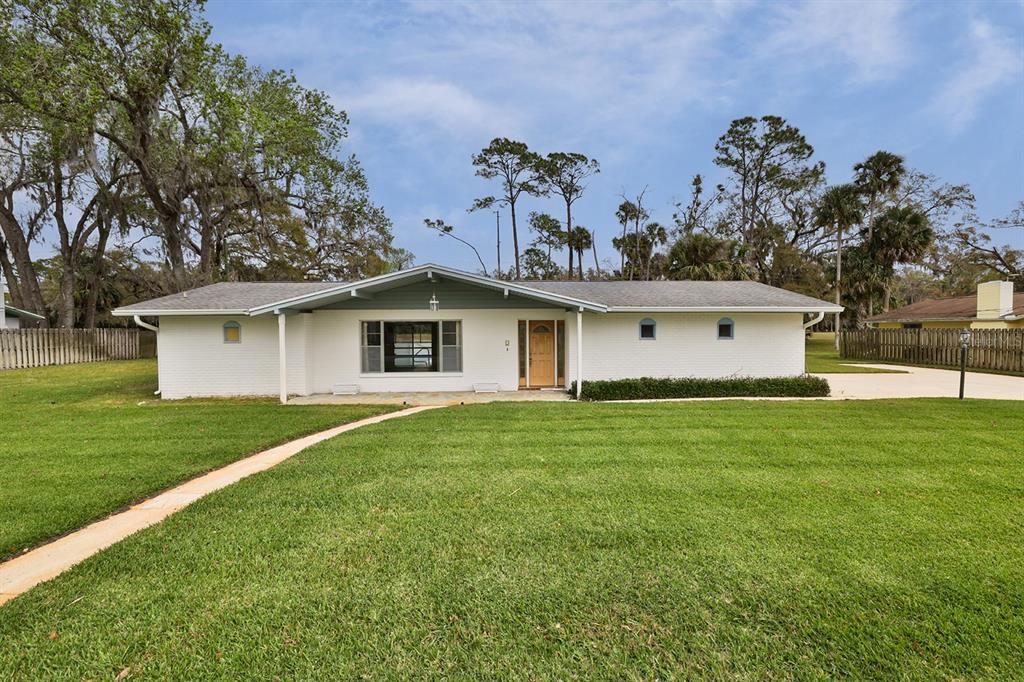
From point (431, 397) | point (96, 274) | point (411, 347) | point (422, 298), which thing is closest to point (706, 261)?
point (422, 298)

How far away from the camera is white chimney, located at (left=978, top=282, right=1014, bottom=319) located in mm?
18656

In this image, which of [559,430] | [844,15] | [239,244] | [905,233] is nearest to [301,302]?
[559,430]

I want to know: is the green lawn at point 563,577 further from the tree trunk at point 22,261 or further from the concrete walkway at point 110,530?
the tree trunk at point 22,261

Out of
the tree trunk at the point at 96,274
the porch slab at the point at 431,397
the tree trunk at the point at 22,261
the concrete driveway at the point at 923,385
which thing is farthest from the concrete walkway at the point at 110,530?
the tree trunk at the point at 96,274

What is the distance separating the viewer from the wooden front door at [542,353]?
12570mm

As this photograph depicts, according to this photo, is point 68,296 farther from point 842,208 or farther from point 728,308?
point 842,208

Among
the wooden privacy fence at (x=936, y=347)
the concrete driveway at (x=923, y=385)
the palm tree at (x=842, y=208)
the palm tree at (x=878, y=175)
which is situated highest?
the palm tree at (x=878, y=175)

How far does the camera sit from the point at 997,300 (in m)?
18.8

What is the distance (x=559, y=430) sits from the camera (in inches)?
291

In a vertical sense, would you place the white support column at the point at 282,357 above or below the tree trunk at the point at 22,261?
below

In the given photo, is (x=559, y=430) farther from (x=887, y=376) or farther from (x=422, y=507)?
(x=887, y=376)

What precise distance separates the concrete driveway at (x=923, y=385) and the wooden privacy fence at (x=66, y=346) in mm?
28326

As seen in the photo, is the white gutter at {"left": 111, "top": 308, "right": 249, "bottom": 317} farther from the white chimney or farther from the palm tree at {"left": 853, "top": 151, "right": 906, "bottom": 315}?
the palm tree at {"left": 853, "top": 151, "right": 906, "bottom": 315}

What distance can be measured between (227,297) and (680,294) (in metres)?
12.5
